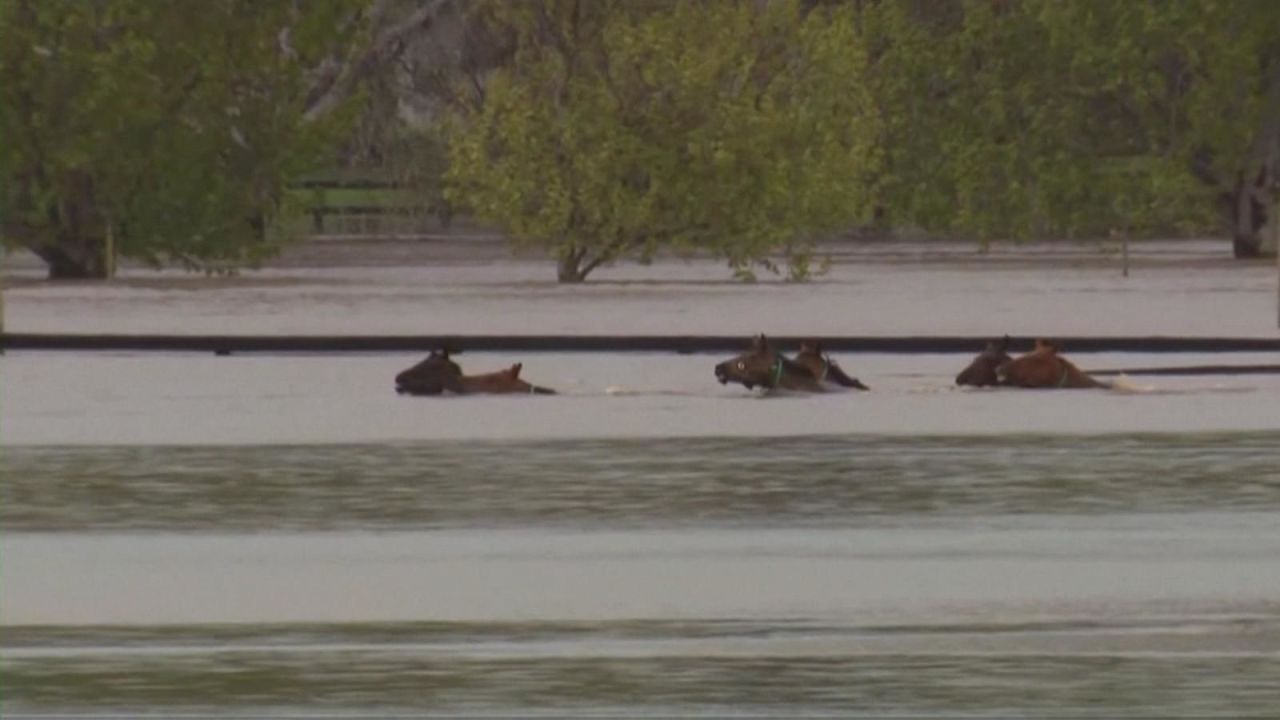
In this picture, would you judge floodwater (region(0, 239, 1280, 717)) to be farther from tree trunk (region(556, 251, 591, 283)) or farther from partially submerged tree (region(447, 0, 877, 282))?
tree trunk (region(556, 251, 591, 283))

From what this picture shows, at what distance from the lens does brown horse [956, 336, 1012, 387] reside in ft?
89.4

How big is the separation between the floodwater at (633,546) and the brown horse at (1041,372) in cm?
12

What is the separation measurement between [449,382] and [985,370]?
3650 millimetres

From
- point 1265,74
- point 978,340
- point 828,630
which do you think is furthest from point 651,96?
point 828,630

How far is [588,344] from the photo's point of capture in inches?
1305

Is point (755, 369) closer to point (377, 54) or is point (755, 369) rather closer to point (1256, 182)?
point (1256, 182)

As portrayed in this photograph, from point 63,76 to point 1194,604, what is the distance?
41903 millimetres

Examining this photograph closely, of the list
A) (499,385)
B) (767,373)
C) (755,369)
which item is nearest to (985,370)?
(767,373)

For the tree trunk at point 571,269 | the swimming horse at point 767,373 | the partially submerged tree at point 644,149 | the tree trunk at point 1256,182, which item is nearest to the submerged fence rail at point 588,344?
the swimming horse at point 767,373

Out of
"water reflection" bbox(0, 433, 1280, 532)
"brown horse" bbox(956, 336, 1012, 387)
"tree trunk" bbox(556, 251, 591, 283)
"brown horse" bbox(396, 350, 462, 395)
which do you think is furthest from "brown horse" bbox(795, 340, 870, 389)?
"tree trunk" bbox(556, 251, 591, 283)

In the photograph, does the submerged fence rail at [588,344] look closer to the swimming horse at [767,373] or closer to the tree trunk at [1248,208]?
the swimming horse at [767,373]

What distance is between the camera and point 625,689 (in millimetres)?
11195

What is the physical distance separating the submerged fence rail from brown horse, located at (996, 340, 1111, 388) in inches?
188

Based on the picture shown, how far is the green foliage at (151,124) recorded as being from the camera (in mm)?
54031
